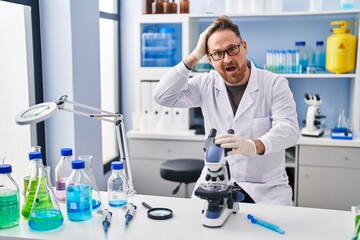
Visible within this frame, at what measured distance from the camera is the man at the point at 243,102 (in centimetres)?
192

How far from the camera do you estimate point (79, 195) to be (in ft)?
4.86

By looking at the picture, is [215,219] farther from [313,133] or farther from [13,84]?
[313,133]

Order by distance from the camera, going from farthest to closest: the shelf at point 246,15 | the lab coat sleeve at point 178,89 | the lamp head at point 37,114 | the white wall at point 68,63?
the shelf at point 246,15, the white wall at point 68,63, the lab coat sleeve at point 178,89, the lamp head at point 37,114

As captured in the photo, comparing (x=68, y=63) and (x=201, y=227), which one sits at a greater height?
(x=68, y=63)

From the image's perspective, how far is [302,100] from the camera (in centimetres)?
356

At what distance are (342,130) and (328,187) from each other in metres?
0.42

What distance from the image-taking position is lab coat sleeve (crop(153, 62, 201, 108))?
2064 millimetres

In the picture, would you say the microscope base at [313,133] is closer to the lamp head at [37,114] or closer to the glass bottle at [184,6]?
the glass bottle at [184,6]

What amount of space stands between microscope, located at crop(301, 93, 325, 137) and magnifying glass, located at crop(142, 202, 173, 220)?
6.06 ft

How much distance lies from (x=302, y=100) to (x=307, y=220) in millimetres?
2187

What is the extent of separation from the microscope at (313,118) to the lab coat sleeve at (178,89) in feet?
4.27

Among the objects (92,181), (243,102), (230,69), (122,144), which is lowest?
(92,181)

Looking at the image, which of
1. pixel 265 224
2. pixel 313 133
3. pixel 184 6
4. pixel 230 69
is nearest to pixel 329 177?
pixel 313 133

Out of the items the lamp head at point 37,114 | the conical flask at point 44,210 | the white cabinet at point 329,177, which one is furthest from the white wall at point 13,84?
the white cabinet at point 329,177
